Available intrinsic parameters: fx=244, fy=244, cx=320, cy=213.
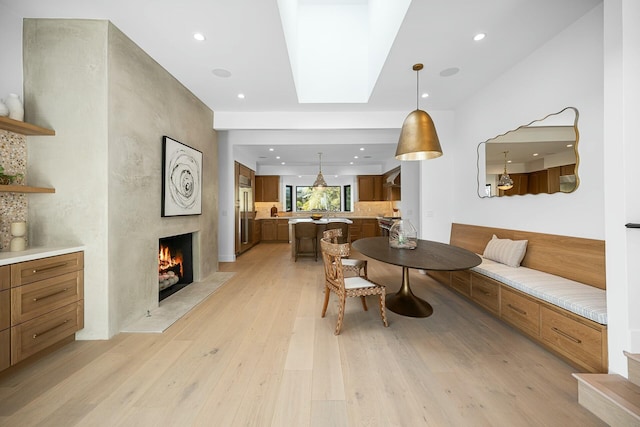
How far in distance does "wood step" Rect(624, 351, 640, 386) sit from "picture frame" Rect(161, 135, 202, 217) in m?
3.94

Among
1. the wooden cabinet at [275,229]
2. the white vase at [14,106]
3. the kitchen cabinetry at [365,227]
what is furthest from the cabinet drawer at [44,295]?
the kitchen cabinetry at [365,227]

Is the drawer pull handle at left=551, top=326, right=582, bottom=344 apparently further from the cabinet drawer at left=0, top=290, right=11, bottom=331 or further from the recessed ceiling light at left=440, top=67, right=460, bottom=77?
the cabinet drawer at left=0, top=290, right=11, bottom=331

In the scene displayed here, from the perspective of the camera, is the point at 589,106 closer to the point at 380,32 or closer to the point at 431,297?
the point at 380,32

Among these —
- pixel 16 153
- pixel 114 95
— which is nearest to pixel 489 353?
pixel 114 95

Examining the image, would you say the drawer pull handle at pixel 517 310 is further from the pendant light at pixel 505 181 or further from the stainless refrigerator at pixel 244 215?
the stainless refrigerator at pixel 244 215

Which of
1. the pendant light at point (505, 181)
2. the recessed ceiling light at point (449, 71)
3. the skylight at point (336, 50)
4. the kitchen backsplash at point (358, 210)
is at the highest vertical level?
the skylight at point (336, 50)

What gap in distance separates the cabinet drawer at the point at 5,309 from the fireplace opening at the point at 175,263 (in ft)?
5.16

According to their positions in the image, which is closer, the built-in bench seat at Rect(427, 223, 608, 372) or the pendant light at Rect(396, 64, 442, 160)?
the built-in bench seat at Rect(427, 223, 608, 372)

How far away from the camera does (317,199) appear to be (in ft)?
28.7

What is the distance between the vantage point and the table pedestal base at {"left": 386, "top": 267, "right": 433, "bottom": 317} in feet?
8.54

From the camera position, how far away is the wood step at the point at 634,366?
4.58 feet

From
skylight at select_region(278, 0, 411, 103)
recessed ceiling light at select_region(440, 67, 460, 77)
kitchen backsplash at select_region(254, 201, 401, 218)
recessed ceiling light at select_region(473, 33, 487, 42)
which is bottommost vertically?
kitchen backsplash at select_region(254, 201, 401, 218)

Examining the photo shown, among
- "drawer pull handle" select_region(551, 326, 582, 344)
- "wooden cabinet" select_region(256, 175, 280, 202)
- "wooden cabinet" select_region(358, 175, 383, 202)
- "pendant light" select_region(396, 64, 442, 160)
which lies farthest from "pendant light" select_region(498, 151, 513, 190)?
"wooden cabinet" select_region(256, 175, 280, 202)

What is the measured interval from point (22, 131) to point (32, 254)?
1.04m
